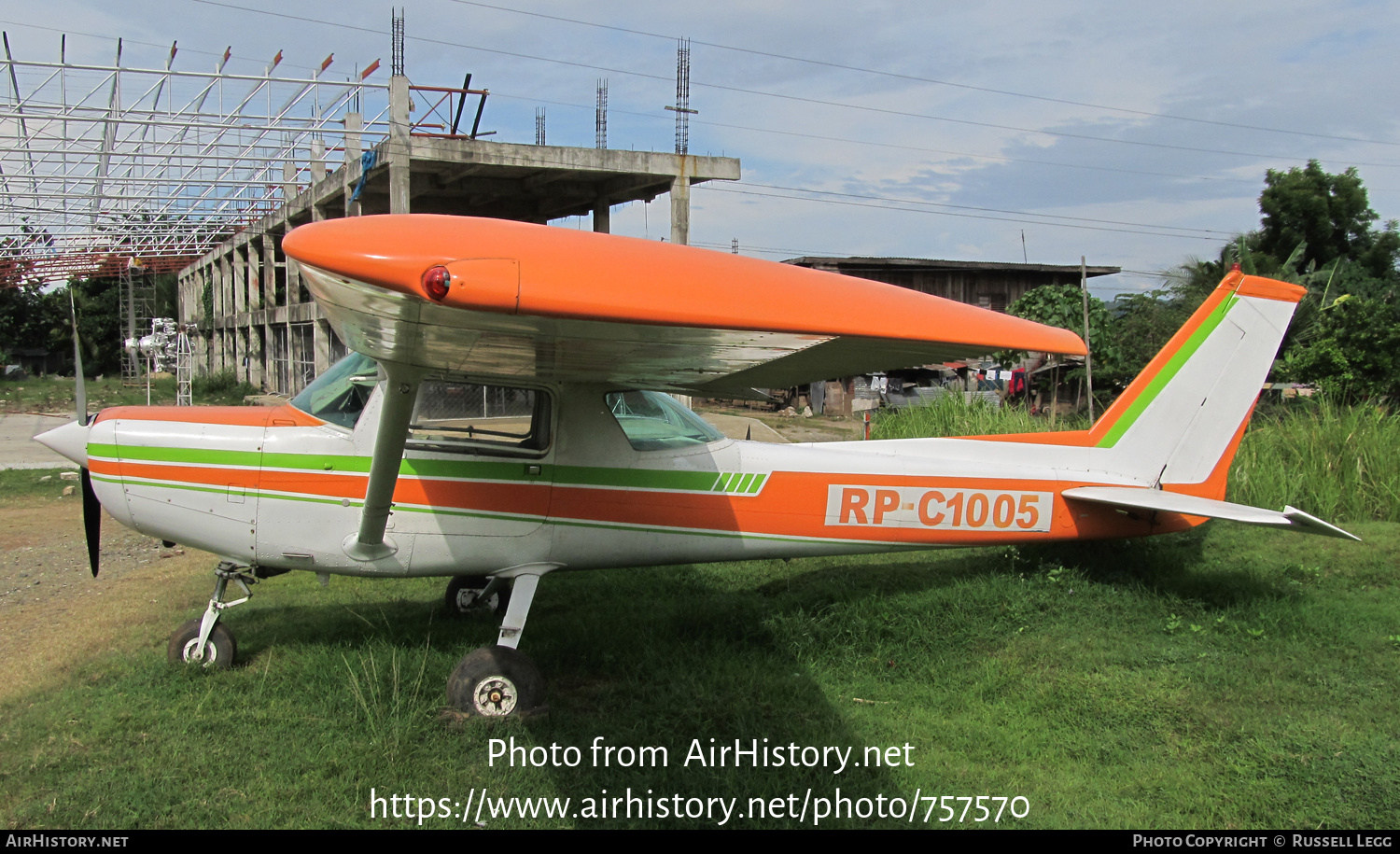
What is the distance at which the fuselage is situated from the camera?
484 cm

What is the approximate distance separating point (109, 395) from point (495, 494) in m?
31.3

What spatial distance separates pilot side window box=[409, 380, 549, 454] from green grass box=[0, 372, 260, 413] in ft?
71.8

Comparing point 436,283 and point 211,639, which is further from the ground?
point 436,283

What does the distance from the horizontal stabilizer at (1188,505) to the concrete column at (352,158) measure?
13020mm

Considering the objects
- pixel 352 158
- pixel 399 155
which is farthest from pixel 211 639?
pixel 352 158

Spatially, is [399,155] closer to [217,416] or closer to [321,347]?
[321,347]

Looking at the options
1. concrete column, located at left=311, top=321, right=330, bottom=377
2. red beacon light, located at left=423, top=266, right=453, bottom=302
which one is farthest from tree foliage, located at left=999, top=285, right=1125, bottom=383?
red beacon light, located at left=423, top=266, right=453, bottom=302

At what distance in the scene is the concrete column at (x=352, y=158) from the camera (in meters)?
15.3

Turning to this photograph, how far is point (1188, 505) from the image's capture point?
5.61 metres

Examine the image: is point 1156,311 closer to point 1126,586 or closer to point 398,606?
point 1126,586

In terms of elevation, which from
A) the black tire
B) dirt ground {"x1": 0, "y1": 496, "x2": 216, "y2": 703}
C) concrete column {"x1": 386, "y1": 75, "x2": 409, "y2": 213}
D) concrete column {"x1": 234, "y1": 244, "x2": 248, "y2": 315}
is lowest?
dirt ground {"x1": 0, "y1": 496, "x2": 216, "y2": 703}

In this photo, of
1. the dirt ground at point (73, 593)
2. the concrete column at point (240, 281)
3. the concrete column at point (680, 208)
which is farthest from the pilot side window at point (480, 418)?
the concrete column at point (240, 281)

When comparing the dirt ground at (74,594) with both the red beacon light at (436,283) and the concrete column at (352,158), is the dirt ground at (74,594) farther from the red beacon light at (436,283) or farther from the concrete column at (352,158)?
the concrete column at (352,158)

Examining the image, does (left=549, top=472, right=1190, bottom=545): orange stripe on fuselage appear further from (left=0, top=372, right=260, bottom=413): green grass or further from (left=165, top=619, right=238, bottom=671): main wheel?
(left=0, top=372, right=260, bottom=413): green grass
